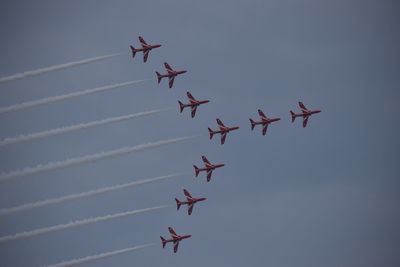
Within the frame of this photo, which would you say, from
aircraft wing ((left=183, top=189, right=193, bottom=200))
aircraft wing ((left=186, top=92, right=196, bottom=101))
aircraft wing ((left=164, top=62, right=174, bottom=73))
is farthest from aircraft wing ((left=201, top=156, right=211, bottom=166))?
aircraft wing ((left=164, top=62, right=174, bottom=73))

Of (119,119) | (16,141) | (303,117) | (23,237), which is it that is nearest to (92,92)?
(119,119)

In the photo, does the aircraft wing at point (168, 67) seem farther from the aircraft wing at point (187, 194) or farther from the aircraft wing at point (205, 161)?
the aircraft wing at point (187, 194)

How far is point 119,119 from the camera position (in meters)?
134

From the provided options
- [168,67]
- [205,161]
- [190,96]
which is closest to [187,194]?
[205,161]

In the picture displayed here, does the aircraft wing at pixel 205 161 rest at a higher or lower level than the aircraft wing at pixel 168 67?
lower

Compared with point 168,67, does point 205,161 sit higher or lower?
lower

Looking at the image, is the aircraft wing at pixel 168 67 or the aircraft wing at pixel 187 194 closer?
the aircraft wing at pixel 187 194

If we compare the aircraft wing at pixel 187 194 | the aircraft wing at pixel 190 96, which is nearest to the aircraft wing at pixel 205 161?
the aircraft wing at pixel 187 194

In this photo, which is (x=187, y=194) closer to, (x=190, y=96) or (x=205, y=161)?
(x=205, y=161)

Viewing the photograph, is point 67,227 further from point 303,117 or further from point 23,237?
point 303,117

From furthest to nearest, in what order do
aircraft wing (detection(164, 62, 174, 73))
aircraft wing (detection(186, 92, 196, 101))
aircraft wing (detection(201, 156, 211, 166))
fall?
aircraft wing (detection(201, 156, 211, 166))
aircraft wing (detection(164, 62, 174, 73))
aircraft wing (detection(186, 92, 196, 101))

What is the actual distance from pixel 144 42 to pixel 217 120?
52.6ft

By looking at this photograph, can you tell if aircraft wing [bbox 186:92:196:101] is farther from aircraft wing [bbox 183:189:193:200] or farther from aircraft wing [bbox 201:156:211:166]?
aircraft wing [bbox 183:189:193:200]

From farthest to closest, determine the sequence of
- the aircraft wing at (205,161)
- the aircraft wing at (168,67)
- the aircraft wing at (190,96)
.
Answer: the aircraft wing at (205,161)
the aircraft wing at (168,67)
the aircraft wing at (190,96)
